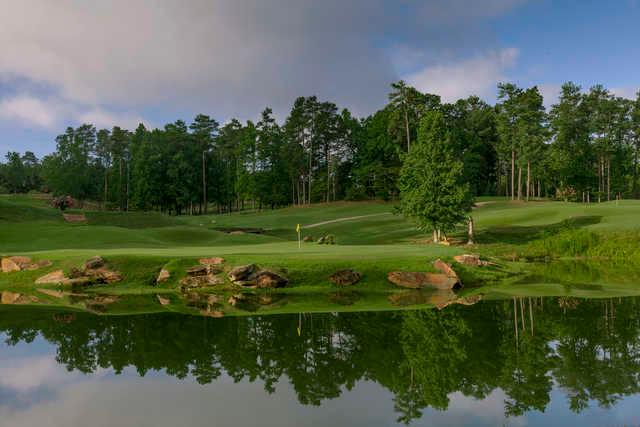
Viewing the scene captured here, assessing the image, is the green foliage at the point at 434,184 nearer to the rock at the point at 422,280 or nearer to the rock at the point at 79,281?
the rock at the point at 422,280

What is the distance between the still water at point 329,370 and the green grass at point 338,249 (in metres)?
3.79

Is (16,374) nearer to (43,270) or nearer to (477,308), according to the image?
(477,308)

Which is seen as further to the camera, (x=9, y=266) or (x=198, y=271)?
(x=9, y=266)

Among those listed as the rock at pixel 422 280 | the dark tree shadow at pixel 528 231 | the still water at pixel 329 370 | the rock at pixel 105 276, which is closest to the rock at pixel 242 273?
the rock at pixel 105 276

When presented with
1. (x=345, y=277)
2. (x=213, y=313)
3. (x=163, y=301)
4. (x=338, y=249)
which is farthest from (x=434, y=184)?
(x=213, y=313)

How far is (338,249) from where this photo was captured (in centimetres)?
2947

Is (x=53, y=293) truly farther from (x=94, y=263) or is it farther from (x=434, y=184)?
(x=434, y=184)

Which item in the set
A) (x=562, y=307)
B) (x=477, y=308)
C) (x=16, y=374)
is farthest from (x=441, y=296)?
(x=16, y=374)

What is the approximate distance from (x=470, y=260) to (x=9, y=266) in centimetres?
2516

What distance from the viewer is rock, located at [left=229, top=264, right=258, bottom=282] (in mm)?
22312

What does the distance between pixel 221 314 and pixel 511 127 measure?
70.5m

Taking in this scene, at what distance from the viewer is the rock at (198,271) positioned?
909 inches

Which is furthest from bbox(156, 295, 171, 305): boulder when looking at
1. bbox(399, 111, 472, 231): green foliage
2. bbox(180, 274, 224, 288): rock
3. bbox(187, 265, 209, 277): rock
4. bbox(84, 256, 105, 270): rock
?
bbox(399, 111, 472, 231): green foliage

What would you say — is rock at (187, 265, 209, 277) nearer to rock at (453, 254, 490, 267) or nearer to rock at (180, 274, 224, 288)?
rock at (180, 274, 224, 288)
